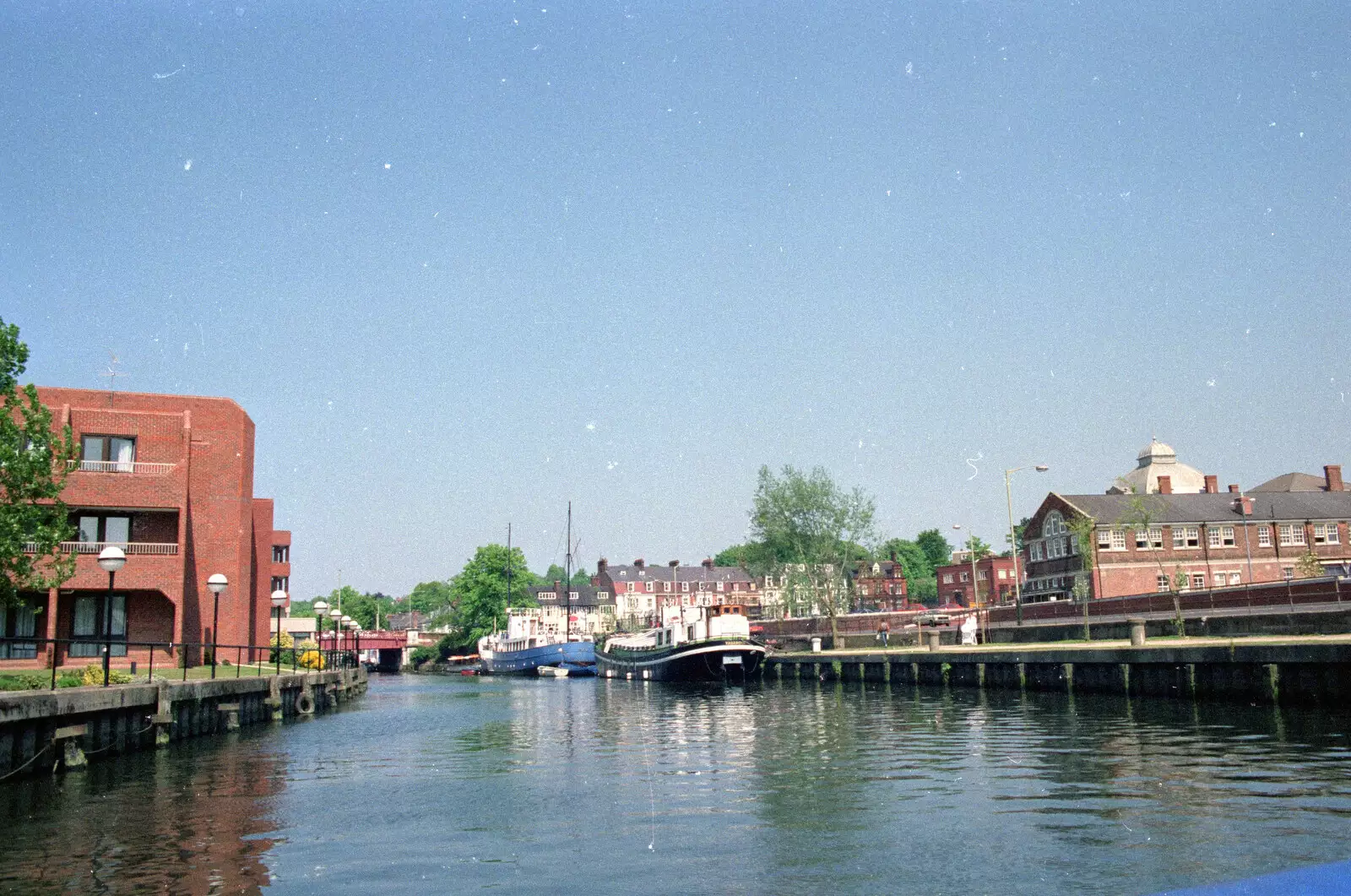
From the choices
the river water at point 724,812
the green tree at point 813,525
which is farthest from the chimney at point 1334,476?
the river water at point 724,812

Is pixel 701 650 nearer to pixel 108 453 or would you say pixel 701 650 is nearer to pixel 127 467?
pixel 127 467

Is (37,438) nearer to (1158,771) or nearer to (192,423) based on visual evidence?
(192,423)

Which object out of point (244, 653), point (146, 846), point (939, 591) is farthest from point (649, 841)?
point (939, 591)

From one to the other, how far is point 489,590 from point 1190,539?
8753 cm

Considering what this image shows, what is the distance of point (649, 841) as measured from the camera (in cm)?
1416

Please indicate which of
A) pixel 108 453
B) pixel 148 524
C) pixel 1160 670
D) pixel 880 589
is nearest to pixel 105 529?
pixel 148 524

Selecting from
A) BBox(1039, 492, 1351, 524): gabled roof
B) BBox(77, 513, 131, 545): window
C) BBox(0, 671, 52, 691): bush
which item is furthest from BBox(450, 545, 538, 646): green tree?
BBox(0, 671, 52, 691): bush

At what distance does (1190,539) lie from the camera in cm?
8588

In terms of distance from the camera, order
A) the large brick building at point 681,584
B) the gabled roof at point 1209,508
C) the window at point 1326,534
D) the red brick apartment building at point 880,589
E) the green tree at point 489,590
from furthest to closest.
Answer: the large brick building at point 681,584
the red brick apartment building at point 880,589
the green tree at point 489,590
the window at point 1326,534
the gabled roof at point 1209,508

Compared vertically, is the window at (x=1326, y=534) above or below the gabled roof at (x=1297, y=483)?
below

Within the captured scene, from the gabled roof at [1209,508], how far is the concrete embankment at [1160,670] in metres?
36.1

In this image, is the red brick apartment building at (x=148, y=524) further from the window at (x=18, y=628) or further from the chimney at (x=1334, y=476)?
the chimney at (x=1334, y=476)

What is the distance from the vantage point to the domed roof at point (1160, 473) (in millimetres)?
114875

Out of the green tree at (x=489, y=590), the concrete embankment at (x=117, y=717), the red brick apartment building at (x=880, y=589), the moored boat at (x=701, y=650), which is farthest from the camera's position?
the red brick apartment building at (x=880, y=589)
